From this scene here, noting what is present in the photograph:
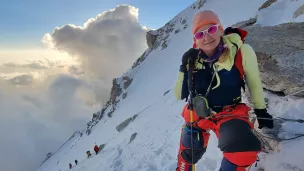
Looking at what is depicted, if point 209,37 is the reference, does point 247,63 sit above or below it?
below

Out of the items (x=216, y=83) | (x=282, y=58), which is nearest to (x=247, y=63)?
(x=216, y=83)

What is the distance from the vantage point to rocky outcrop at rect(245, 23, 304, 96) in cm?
603

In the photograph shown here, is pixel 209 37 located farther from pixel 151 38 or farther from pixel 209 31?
pixel 151 38

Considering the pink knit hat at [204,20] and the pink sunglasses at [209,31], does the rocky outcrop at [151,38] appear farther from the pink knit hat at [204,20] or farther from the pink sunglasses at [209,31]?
the pink sunglasses at [209,31]

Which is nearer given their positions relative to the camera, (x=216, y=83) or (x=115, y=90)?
(x=216, y=83)

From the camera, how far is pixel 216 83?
14.5ft

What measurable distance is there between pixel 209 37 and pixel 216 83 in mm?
738

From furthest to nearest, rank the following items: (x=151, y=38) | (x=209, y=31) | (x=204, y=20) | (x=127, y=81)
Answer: (x=151, y=38) → (x=127, y=81) → (x=204, y=20) → (x=209, y=31)

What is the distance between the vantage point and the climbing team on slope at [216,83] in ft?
14.1

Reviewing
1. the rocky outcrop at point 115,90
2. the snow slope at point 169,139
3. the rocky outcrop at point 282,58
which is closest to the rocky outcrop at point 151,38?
the rocky outcrop at point 115,90

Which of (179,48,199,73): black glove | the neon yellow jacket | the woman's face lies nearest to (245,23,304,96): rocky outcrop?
the neon yellow jacket

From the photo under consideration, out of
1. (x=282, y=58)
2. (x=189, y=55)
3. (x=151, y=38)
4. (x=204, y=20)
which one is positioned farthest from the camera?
(x=151, y=38)

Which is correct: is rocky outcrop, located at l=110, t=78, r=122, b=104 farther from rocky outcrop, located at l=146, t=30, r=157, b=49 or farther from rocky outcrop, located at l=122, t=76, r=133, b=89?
rocky outcrop, located at l=146, t=30, r=157, b=49

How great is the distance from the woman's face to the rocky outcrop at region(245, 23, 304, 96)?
2.25m
